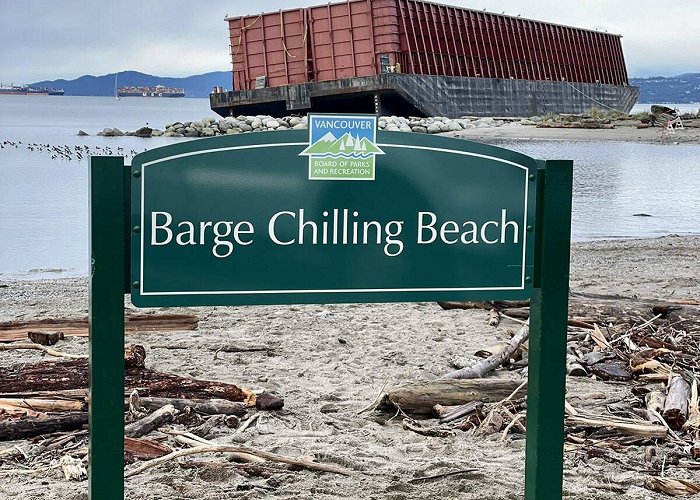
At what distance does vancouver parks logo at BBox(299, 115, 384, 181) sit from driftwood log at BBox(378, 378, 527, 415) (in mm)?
2064

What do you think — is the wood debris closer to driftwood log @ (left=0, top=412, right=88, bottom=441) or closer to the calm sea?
driftwood log @ (left=0, top=412, right=88, bottom=441)

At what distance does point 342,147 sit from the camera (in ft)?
8.84

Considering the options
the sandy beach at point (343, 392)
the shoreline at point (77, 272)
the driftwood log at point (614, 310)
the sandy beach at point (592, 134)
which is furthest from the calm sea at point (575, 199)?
the driftwood log at point (614, 310)

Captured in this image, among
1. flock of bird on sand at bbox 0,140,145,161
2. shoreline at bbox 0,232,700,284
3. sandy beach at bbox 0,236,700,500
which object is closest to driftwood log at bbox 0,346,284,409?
sandy beach at bbox 0,236,700,500

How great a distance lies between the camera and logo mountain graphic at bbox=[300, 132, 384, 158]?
2.67 metres

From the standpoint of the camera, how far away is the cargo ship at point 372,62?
39.5 m

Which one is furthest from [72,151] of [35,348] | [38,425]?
[38,425]

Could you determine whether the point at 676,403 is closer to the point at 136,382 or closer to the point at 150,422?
the point at 150,422

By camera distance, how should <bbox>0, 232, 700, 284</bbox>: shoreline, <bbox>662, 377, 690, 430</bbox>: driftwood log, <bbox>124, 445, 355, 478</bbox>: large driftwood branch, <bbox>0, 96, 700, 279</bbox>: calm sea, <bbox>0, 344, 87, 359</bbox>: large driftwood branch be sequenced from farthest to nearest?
<bbox>0, 96, 700, 279</bbox>: calm sea → <bbox>0, 232, 700, 284</bbox>: shoreline → <bbox>0, 344, 87, 359</bbox>: large driftwood branch → <bbox>662, 377, 690, 430</bbox>: driftwood log → <bbox>124, 445, 355, 478</bbox>: large driftwood branch

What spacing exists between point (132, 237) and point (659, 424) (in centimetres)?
270

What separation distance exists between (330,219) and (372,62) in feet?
124

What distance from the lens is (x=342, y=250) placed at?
8.92ft

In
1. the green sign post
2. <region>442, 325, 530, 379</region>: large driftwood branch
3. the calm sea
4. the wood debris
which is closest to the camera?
the green sign post

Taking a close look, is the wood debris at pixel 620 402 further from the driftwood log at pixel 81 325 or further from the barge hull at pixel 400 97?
the barge hull at pixel 400 97
